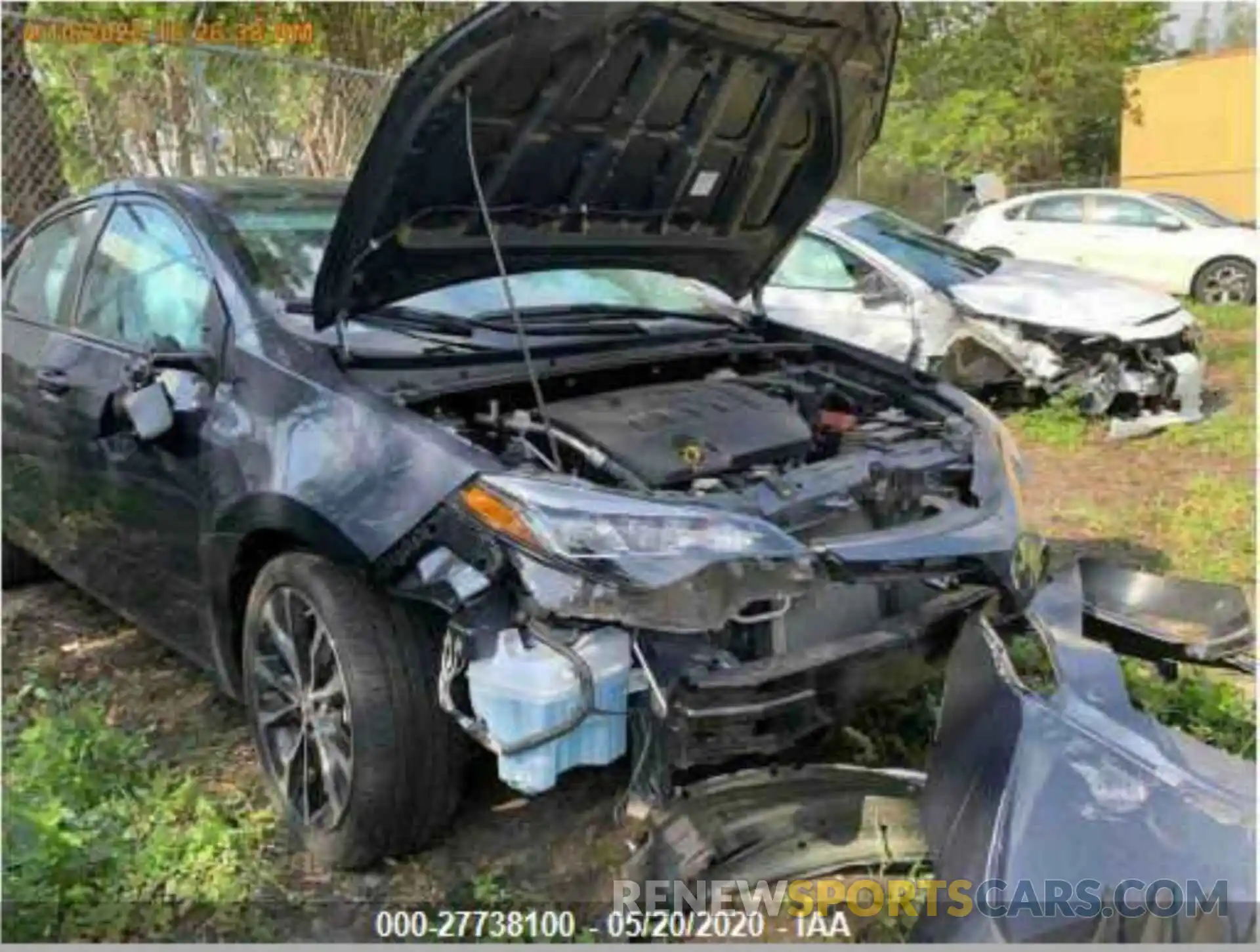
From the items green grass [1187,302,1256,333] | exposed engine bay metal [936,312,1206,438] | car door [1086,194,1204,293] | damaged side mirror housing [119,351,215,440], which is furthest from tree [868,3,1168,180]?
damaged side mirror housing [119,351,215,440]

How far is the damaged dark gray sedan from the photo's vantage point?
243cm

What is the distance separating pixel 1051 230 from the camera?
47.2ft

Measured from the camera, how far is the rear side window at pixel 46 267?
13.4ft

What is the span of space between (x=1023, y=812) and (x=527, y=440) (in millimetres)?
1409

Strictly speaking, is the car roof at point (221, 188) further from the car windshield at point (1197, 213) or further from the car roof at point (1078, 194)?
the car windshield at point (1197, 213)

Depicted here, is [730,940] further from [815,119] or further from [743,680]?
[815,119]

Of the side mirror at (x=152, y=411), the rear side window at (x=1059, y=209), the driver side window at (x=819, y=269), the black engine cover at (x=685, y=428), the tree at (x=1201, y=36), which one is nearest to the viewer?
the black engine cover at (x=685, y=428)

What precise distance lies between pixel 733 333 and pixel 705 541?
148cm

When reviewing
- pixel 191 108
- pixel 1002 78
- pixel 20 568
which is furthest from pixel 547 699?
pixel 1002 78

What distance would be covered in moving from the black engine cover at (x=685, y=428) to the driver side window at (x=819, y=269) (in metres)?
4.34

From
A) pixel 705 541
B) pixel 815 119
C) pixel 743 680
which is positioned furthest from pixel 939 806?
pixel 815 119

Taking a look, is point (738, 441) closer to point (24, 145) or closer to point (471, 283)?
point (471, 283)

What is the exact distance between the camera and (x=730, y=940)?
250 cm
